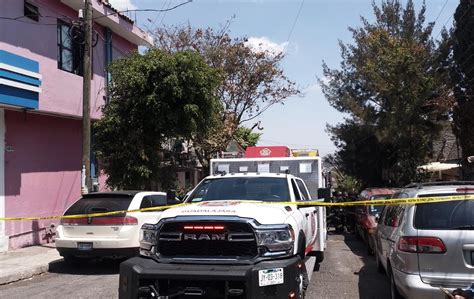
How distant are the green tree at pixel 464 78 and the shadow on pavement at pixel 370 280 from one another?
10.4m

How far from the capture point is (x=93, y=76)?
711 inches

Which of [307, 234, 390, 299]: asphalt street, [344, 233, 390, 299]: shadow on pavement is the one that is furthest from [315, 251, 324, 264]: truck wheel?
[344, 233, 390, 299]: shadow on pavement

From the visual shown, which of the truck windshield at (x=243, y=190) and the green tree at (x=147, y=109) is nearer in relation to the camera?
the truck windshield at (x=243, y=190)

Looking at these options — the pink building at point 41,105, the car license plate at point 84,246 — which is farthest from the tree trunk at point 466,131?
the car license plate at point 84,246

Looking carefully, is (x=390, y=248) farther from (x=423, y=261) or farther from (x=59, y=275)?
(x=59, y=275)

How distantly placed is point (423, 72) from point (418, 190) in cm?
1941

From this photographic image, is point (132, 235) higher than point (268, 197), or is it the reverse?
point (268, 197)

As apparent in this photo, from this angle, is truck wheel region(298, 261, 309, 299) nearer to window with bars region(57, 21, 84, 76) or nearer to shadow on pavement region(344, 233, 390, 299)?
shadow on pavement region(344, 233, 390, 299)

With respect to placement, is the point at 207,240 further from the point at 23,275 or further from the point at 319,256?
the point at 23,275

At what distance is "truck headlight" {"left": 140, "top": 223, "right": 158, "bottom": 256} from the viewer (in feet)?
19.7

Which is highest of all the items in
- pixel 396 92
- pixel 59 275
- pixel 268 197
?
pixel 396 92

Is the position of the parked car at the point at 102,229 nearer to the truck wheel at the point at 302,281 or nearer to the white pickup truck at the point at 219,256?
the white pickup truck at the point at 219,256

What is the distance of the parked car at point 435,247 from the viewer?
19.5 feet

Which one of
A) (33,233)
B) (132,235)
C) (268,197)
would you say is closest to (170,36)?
(33,233)
